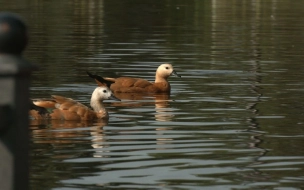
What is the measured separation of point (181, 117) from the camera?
13.6 metres

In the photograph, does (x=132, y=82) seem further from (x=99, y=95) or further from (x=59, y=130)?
(x=59, y=130)

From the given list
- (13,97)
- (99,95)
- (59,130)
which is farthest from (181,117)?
(13,97)

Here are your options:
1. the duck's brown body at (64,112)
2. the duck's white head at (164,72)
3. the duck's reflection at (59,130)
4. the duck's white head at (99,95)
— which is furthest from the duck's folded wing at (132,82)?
the duck's reflection at (59,130)

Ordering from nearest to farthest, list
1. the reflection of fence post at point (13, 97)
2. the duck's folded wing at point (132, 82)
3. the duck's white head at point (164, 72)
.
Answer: the reflection of fence post at point (13, 97) < the duck's folded wing at point (132, 82) < the duck's white head at point (164, 72)

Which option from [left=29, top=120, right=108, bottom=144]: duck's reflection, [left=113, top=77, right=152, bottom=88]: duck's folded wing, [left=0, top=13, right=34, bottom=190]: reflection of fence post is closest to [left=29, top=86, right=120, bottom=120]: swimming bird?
[left=29, top=120, right=108, bottom=144]: duck's reflection

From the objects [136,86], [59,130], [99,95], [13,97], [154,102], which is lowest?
[154,102]

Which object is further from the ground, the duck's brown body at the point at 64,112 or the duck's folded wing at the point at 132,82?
the duck's brown body at the point at 64,112

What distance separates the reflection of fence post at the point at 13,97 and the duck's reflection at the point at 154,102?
1012cm

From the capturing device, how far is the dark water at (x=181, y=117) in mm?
8758

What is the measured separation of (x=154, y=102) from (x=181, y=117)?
8.90ft

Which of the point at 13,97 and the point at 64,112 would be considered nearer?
the point at 13,97

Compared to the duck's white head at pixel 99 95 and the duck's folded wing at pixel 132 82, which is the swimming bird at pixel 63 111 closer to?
the duck's white head at pixel 99 95

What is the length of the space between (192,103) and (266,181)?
23.2 ft

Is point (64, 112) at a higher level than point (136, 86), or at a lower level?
higher
